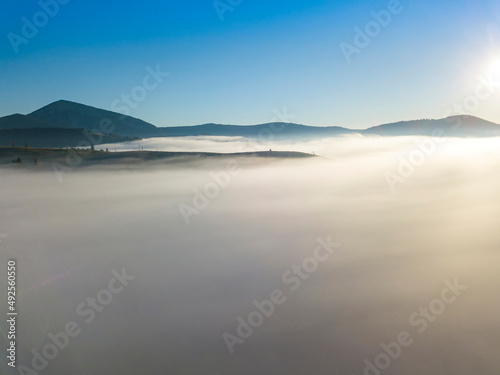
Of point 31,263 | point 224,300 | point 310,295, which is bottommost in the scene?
point 310,295

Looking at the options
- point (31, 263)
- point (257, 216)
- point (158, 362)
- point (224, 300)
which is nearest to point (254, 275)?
point (224, 300)

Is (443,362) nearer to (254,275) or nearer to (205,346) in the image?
(205,346)

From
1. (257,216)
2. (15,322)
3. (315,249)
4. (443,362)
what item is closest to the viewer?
(443,362)

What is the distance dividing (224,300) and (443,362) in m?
8.69

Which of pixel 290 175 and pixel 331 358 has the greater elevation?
pixel 290 175

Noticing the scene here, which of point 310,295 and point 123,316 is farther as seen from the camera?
point 310,295

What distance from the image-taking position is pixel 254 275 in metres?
18.4

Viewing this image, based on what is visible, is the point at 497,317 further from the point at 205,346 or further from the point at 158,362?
the point at 158,362

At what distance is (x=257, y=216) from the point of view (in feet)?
126

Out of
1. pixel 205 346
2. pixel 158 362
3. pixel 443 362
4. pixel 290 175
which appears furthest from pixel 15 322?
pixel 290 175

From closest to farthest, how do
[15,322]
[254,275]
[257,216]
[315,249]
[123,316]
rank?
[15,322]
[123,316]
[254,275]
[315,249]
[257,216]

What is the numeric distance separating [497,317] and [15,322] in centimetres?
1883

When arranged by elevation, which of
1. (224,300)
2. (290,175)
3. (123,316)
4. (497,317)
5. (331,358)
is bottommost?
(497,317)

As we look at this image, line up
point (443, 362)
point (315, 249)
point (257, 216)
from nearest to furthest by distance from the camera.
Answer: point (443, 362)
point (315, 249)
point (257, 216)
